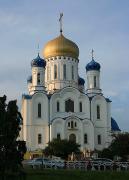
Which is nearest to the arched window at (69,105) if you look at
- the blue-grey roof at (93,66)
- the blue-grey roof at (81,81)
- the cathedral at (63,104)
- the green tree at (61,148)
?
the cathedral at (63,104)

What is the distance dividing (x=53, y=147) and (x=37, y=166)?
1634cm

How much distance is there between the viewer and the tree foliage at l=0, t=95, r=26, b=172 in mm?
21828

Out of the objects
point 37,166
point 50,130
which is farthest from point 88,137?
point 37,166

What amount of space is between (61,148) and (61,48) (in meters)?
16.8

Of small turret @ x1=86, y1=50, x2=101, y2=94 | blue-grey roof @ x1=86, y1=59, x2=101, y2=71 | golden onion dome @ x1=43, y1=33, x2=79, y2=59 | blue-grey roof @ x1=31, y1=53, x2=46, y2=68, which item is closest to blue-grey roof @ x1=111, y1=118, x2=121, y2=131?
small turret @ x1=86, y1=50, x2=101, y2=94

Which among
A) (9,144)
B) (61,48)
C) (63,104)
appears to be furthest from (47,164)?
(61,48)

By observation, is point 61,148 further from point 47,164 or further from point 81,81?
point 81,81

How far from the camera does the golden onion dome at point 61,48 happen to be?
61906 mm

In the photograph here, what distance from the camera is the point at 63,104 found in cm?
5888

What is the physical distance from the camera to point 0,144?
71.7 ft

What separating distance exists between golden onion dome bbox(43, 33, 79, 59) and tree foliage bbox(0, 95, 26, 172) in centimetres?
3975

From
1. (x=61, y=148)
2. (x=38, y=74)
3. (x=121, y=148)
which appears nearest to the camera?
(x=121, y=148)

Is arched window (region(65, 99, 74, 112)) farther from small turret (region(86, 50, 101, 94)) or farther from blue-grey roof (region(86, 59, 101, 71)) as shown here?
blue-grey roof (region(86, 59, 101, 71))

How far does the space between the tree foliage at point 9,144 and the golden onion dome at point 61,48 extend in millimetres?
39750
